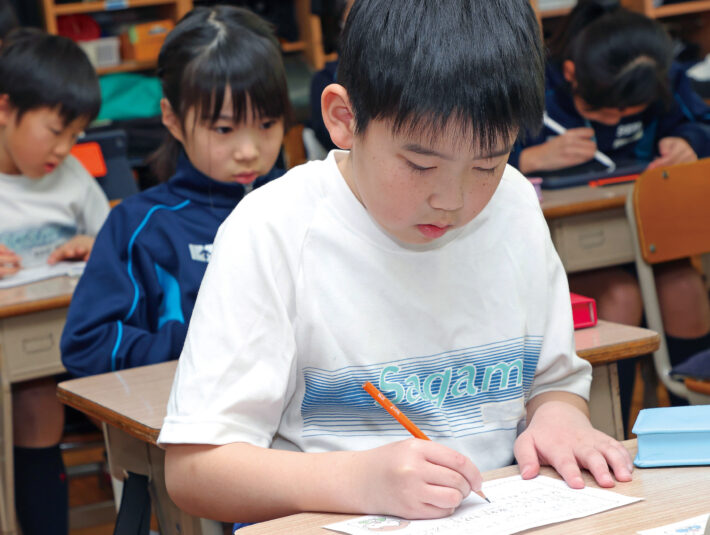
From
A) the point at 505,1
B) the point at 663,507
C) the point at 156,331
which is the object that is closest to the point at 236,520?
the point at 663,507

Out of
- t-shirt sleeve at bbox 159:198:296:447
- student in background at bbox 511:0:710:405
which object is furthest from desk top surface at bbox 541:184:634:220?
t-shirt sleeve at bbox 159:198:296:447

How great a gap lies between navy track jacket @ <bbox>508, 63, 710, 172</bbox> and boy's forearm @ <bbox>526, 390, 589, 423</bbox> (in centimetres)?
199

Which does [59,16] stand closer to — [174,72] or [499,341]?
[174,72]

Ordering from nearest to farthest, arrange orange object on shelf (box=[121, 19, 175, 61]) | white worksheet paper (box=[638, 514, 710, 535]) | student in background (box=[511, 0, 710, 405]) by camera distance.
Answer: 1. white worksheet paper (box=[638, 514, 710, 535])
2. student in background (box=[511, 0, 710, 405])
3. orange object on shelf (box=[121, 19, 175, 61])

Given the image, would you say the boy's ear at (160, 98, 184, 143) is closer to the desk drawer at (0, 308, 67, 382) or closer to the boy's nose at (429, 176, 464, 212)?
the desk drawer at (0, 308, 67, 382)

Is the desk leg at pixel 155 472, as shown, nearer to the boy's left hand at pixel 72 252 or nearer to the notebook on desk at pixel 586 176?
the boy's left hand at pixel 72 252

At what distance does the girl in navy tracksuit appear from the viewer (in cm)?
173

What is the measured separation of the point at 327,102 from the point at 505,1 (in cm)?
19

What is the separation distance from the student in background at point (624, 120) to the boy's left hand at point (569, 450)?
1787mm

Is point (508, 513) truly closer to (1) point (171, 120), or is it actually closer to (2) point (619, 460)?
(2) point (619, 460)

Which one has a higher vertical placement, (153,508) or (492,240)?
(492,240)

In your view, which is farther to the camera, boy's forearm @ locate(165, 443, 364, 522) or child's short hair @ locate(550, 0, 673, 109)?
child's short hair @ locate(550, 0, 673, 109)

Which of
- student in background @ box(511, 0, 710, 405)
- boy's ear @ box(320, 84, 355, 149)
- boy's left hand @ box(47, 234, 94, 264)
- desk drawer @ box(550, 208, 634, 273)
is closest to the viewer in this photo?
boy's ear @ box(320, 84, 355, 149)

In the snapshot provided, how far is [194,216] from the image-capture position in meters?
1.89
